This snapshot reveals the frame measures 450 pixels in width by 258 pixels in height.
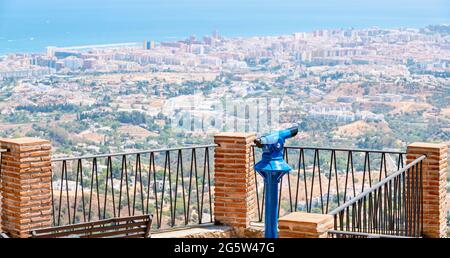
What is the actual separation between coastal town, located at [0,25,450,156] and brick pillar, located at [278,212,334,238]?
91.8 ft

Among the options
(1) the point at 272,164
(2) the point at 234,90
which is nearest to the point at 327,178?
(1) the point at 272,164

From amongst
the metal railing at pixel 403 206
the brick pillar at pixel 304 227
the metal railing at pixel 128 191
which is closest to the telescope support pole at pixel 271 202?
the metal railing at pixel 403 206

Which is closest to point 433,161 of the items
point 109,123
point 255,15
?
point 109,123

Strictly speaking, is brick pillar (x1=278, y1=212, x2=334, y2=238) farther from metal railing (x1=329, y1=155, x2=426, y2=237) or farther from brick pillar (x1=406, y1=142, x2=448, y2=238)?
brick pillar (x1=406, y1=142, x2=448, y2=238)

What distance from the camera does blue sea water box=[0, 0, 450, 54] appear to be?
82000mm

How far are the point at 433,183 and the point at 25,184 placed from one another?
4.91m

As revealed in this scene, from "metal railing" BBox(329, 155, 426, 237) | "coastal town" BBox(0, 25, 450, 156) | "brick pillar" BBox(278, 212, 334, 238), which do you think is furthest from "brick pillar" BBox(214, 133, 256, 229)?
"coastal town" BBox(0, 25, 450, 156)

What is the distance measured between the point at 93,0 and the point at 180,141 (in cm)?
8959

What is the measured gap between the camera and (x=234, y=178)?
427 inches

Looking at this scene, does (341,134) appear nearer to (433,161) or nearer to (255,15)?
(433,161)

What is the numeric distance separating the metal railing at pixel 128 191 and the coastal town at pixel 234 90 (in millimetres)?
5412

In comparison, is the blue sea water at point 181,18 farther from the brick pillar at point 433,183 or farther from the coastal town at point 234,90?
the brick pillar at point 433,183

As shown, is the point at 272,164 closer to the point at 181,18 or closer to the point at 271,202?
the point at 271,202

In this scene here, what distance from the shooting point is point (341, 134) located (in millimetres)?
38031
